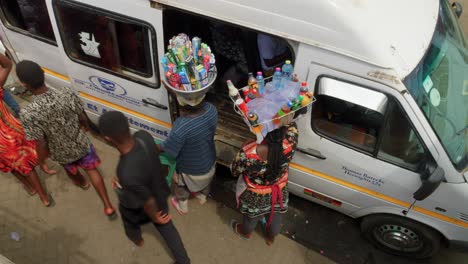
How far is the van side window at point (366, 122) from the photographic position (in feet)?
9.70

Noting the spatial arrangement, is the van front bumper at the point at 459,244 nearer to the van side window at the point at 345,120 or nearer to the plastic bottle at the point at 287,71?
the van side window at the point at 345,120

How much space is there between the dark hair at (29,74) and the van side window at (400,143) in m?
2.95

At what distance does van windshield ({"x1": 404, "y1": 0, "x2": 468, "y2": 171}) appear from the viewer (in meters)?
2.91

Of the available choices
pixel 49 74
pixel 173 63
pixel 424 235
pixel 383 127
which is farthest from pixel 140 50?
pixel 424 235

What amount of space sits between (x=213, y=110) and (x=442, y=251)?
2.99m

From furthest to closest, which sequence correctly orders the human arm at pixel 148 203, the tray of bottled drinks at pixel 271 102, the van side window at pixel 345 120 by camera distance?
1. the van side window at pixel 345 120
2. the tray of bottled drinks at pixel 271 102
3. the human arm at pixel 148 203

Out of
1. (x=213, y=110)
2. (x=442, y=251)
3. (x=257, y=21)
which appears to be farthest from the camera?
(x=442, y=251)

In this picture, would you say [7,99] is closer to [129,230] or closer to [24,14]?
[24,14]

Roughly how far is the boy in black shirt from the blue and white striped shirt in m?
0.35

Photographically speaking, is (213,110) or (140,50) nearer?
(213,110)

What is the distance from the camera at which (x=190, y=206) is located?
4.36 meters

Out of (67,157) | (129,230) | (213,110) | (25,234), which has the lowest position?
(25,234)

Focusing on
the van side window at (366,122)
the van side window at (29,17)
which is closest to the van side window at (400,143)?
the van side window at (366,122)

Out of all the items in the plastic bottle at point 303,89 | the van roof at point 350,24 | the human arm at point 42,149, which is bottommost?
the human arm at point 42,149
